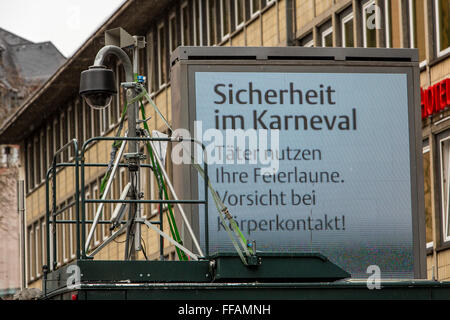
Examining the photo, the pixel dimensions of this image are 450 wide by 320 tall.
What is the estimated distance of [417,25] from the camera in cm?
2514

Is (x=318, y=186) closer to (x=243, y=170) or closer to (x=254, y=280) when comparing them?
(x=243, y=170)

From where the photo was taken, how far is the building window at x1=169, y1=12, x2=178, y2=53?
1588 inches

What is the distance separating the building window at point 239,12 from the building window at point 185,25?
360cm

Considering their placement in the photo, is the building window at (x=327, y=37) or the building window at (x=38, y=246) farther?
the building window at (x=38, y=246)

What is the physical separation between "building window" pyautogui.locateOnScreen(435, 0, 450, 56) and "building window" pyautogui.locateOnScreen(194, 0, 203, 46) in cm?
1463

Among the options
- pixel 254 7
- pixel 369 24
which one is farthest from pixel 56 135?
pixel 369 24

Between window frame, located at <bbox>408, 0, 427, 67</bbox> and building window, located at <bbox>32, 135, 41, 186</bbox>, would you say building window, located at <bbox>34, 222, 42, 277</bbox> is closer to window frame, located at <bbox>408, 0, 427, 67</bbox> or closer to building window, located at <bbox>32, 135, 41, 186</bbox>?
building window, located at <bbox>32, 135, 41, 186</bbox>

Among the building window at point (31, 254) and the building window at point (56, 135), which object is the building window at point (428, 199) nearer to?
the building window at point (56, 135)

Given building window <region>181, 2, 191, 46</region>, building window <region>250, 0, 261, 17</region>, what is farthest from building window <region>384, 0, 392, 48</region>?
building window <region>181, 2, 191, 46</region>

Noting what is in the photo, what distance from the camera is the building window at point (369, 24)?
27.2 m

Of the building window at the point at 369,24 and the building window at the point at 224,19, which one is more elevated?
the building window at the point at 224,19

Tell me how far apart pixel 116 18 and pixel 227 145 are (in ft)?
97.9

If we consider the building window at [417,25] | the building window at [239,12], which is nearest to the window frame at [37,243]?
the building window at [239,12]
